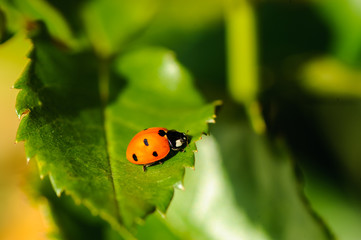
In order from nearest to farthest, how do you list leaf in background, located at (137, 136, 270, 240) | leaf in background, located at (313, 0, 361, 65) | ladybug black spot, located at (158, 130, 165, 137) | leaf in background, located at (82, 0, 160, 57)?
1. ladybug black spot, located at (158, 130, 165, 137)
2. leaf in background, located at (137, 136, 270, 240)
3. leaf in background, located at (82, 0, 160, 57)
4. leaf in background, located at (313, 0, 361, 65)

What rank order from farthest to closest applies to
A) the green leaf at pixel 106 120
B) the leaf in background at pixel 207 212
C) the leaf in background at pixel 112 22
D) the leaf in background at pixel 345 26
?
1. the leaf in background at pixel 345 26
2. the leaf in background at pixel 112 22
3. the leaf in background at pixel 207 212
4. the green leaf at pixel 106 120

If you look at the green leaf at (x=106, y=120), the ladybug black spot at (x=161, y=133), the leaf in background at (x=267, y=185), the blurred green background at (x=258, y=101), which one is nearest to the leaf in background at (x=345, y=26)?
the blurred green background at (x=258, y=101)

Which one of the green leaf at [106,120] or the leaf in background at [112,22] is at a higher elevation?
the leaf in background at [112,22]

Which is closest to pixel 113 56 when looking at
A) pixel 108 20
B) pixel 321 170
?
pixel 108 20

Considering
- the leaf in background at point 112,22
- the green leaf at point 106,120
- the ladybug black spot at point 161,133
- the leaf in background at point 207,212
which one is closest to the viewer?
the green leaf at point 106,120

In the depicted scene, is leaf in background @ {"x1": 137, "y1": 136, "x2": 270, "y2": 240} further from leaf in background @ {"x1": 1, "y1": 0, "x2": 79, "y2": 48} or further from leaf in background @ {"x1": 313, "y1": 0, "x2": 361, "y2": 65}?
leaf in background @ {"x1": 313, "y1": 0, "x2": 361, "y2": 65}

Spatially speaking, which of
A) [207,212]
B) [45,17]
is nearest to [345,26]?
[207,212]

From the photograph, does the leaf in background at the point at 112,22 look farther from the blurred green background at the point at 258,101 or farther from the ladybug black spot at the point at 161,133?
the ladybug black spot at the point at 161,133

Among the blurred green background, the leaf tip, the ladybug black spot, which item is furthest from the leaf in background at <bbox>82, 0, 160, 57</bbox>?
the leaf tip
